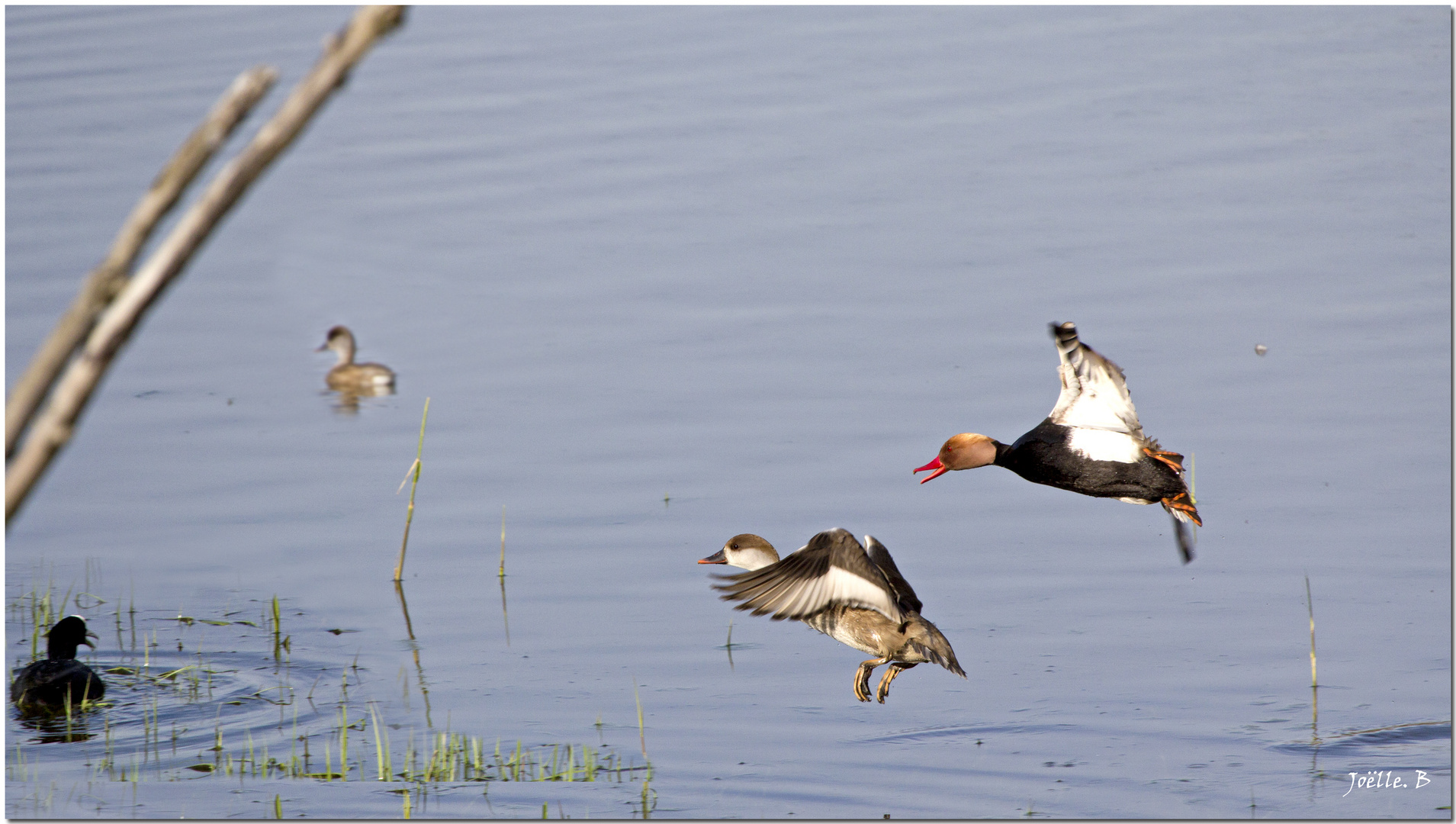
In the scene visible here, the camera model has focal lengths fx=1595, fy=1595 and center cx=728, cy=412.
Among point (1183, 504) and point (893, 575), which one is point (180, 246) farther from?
point (1183, 504)

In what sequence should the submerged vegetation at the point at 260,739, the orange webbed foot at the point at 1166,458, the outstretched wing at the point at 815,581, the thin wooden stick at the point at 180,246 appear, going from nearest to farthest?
1. the thin wooden stick at the point at 180,246
2. the outstretched wing at the point at 815,581
3. the orange webbed foot at the point at 1166,458
4. the submerged vegetation at the point at 260,739

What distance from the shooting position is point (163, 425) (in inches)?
417

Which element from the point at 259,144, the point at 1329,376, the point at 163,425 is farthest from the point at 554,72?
the point at 259,144

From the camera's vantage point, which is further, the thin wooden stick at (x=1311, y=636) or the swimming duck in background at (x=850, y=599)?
the thin wooden stick at (x=1311, y=636)

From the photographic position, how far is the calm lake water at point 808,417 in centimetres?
659

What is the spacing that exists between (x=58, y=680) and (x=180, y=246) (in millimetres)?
5758

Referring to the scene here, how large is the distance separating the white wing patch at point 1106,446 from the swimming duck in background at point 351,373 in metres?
6.98

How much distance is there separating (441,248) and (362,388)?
1980 millimetres

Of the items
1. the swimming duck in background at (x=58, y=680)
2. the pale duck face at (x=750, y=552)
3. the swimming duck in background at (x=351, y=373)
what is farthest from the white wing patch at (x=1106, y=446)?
the swimming duck in background at (x=351, y=373)

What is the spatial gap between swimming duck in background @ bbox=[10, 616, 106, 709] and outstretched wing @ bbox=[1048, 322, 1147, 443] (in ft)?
14.1

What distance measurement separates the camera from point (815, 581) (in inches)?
192

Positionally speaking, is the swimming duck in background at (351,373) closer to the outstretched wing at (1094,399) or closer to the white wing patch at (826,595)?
the white wing patch at (826,595)

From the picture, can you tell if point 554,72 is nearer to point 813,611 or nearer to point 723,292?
point 723,292

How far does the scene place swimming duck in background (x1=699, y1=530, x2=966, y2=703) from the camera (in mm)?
4832
